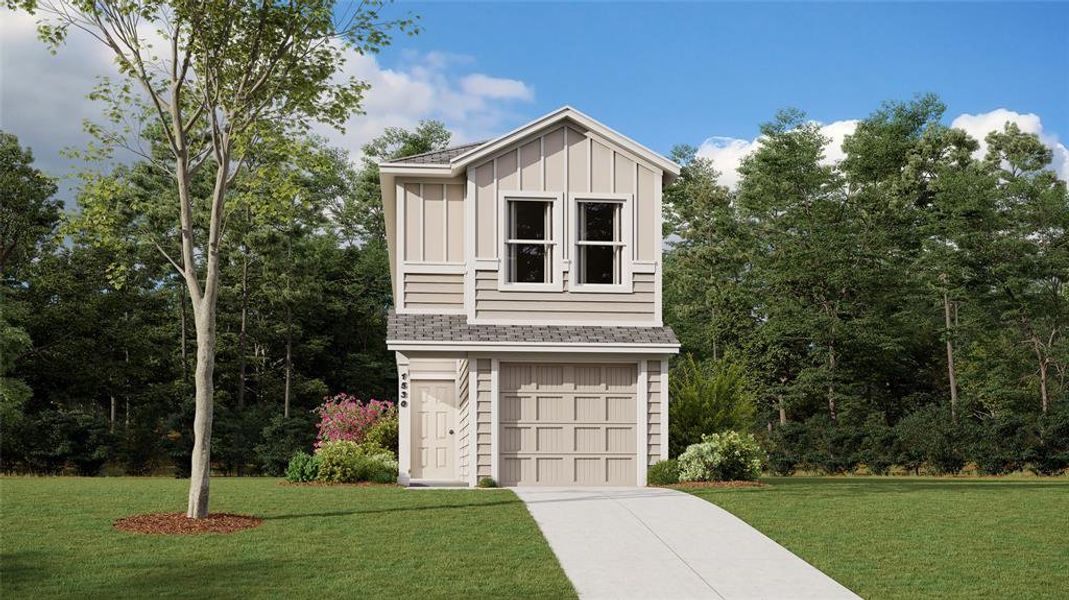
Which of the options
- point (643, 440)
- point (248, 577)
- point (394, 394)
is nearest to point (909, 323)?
point (394, 394)

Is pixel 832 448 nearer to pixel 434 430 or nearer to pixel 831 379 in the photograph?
pixel 831 379

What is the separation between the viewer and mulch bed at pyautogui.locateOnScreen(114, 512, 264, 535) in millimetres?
12383

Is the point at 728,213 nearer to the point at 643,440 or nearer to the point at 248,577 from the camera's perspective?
the point at 643,440

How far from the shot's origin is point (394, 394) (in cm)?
4094

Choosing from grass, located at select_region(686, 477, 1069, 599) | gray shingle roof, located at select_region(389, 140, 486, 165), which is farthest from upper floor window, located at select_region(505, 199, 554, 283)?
grass, located at select_region(686, 477, 1069, 599)

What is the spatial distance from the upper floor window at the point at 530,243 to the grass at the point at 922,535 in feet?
17.7

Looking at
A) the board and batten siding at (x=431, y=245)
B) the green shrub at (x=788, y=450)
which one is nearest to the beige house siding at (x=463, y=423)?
the board and batten siding at (x=431, y=245)

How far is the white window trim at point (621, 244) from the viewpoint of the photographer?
18.9 m

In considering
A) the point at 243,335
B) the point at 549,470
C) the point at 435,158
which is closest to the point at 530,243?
the point at 435,158

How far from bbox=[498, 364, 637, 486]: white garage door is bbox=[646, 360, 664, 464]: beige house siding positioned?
11.8 inches

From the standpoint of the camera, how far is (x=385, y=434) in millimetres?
22109

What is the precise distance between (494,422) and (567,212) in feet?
13.6

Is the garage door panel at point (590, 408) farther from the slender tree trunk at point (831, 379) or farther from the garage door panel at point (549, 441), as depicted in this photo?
the slender tree trunk at point (831, 379)

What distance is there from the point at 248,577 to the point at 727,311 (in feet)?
104
